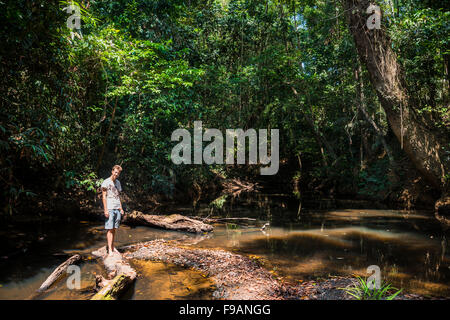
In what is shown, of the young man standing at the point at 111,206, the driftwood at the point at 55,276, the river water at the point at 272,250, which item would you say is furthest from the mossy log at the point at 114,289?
the young man standing at the point at 111,206

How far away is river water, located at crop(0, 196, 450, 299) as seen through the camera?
4207 millimetres

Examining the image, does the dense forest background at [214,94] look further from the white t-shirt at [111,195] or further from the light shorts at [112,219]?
the light shorts at [112,219]

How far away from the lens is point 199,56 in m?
13.8

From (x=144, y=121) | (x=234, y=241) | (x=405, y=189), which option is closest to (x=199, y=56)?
(x=144, y=121)

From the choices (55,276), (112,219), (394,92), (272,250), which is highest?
(394,92)

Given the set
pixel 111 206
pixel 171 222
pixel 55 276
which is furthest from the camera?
pixel 171 222

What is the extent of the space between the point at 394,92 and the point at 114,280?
34.8ft

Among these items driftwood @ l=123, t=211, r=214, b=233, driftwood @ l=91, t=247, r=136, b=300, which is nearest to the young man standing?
driftwood @ l=91, t=247, r=136, b=300

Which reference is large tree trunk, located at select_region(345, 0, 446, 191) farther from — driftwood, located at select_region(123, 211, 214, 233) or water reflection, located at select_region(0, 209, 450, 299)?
driftwood, located at select_region(123, 211, 214, 233)

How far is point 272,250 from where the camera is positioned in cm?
632

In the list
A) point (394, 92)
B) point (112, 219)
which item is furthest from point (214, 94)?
point (112, 219)

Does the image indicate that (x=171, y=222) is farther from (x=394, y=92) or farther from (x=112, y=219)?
(x=394, y=92)

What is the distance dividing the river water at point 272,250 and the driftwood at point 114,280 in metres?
0.15

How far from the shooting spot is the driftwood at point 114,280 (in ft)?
11.3
